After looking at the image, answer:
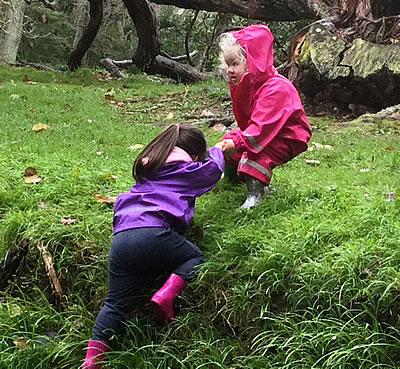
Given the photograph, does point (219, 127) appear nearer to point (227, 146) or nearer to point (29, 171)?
point (29, 171)

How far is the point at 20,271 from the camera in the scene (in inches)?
133

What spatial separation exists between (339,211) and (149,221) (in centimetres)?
108

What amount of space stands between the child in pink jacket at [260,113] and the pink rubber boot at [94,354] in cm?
118

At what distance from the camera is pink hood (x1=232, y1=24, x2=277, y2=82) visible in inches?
132

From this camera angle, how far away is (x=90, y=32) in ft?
38.5

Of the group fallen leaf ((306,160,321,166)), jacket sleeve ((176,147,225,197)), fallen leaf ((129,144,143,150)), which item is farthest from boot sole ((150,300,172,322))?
fallen leaf ((129,144,143,150))

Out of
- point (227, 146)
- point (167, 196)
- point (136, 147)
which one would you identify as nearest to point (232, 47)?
point (227, 146)

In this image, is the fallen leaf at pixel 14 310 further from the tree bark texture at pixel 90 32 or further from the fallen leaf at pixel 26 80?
the tree bark texture at pixel 90 32

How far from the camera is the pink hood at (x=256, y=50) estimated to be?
3363mm

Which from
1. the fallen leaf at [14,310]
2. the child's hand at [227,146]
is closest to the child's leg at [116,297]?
the fallen leaf at [14,310]

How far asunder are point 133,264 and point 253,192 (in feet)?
3.20

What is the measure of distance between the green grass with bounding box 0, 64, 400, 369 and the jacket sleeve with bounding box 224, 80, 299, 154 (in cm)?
37

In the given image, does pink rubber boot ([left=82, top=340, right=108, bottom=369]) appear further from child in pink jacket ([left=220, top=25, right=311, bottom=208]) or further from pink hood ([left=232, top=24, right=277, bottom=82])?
pink hood ([left=232, top=24, right=277, bottom=82])

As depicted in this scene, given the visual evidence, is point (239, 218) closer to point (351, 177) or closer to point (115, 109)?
point (351, 177)
